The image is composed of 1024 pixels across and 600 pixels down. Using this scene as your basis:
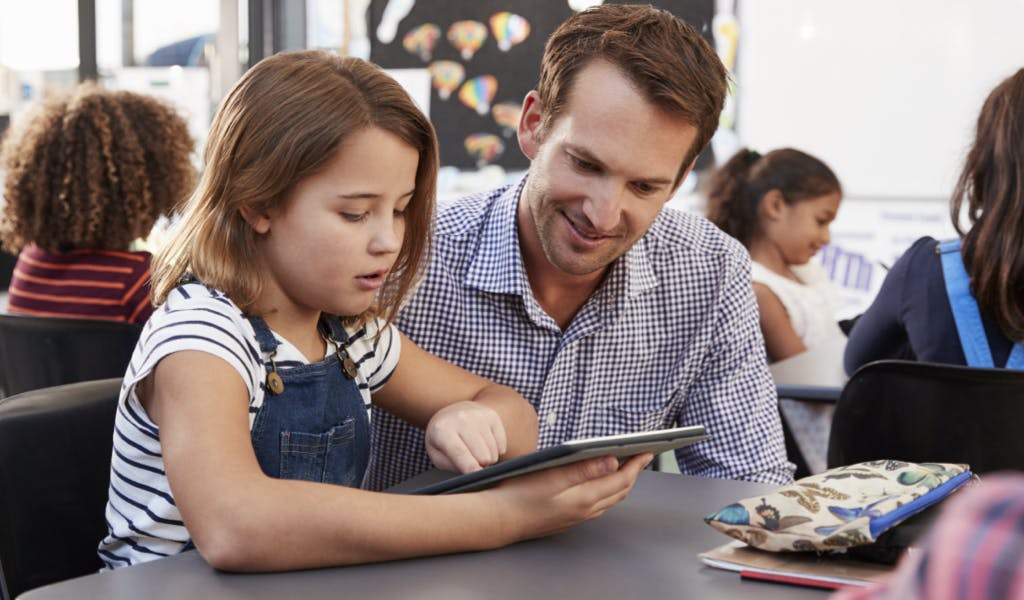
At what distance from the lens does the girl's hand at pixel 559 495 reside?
96cm

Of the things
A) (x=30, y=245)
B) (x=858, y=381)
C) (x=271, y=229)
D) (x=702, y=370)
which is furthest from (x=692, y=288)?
(x=30, y=245)

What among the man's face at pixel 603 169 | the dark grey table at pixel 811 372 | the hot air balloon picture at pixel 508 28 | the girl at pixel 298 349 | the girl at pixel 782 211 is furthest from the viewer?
the hot air balloon picture at pixel 508 28

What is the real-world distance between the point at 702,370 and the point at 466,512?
30.2 inches

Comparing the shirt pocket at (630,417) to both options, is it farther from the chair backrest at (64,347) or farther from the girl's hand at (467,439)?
the chair backrest at (64,347)

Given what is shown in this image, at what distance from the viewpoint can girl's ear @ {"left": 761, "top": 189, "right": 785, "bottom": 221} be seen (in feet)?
10.6

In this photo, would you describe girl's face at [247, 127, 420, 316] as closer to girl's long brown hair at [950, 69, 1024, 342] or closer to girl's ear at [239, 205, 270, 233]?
girl's ear at [239, 205, 270, 233]

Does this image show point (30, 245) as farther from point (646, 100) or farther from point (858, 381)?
point (858, 381)

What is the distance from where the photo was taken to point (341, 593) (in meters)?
0.84

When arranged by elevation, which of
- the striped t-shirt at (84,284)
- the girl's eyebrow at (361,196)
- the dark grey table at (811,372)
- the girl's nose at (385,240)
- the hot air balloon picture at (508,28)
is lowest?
the dark grey table at (811,372)

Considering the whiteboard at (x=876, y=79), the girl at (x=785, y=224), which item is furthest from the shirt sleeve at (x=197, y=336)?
the whiteboard at (x=876, y=79)

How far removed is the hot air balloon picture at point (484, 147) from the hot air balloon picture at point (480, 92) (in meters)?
0.11

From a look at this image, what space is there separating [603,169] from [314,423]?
1.77 ft

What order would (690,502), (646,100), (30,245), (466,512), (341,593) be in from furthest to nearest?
(30,245), (646,100), (690,502), (466,512), (341,593)

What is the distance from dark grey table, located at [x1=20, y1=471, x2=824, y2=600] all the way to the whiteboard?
3.43m
